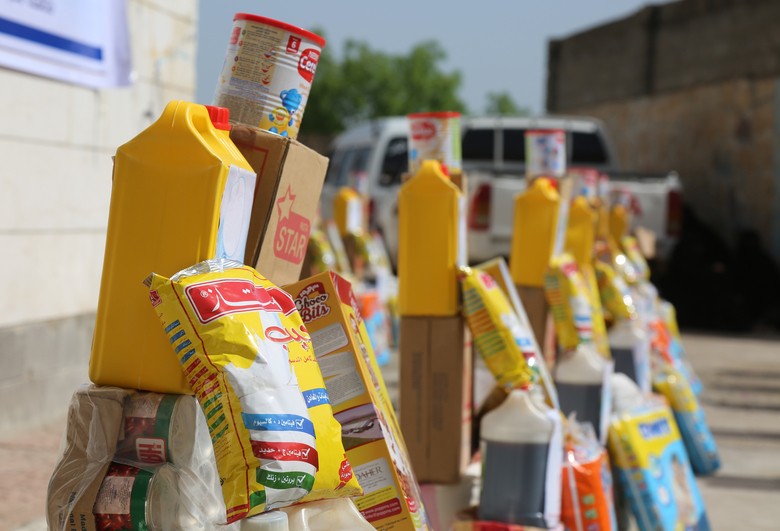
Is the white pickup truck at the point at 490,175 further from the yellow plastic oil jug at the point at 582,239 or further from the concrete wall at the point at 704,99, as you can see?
the yellow plastic oil jug at the point at 582,239

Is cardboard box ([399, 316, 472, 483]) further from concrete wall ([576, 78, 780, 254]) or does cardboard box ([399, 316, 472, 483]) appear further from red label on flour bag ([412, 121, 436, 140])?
concrete wall ([576, 78, 780, 254])

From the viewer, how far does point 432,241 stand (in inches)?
143

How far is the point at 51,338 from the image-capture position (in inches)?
232

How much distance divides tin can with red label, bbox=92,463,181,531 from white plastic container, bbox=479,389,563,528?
5.02 feet

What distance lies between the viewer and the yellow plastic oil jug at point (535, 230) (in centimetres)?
472

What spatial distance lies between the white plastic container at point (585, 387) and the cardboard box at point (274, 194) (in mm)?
2104

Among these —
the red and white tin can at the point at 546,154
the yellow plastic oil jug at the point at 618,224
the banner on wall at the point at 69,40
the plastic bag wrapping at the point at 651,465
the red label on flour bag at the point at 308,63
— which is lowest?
the plastic bag wrapping at the point at 651,465

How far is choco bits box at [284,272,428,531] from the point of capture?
260cm

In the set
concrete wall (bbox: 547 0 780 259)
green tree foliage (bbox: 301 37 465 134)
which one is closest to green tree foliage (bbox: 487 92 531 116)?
green tree foliage (bbox: 301 37 465 134)

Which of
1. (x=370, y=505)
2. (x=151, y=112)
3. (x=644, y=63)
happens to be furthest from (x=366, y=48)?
(x=370, y=505)

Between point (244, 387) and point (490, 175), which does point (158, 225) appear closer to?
point (244, 387)

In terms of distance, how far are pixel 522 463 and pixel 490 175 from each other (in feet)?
27.4

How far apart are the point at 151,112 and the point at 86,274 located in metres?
1.12

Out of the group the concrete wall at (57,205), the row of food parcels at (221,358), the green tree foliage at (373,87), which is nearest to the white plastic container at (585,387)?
the row of food parcels at (221,358)
